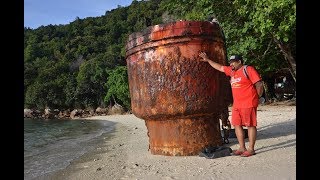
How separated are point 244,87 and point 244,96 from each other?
12 cm

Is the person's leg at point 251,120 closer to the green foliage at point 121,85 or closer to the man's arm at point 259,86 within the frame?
the man's arm at point 259,86

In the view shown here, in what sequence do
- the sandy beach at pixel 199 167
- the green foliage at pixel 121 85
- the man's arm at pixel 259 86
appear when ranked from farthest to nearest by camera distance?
1. the green foliage at pixel 121 85
2. the man's arm at pixel 259 86
3. the sandy beach at pixel 199 167

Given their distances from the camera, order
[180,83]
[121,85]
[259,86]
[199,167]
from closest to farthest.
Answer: [199,167]
[259,86]
[180,83]
[121,85]

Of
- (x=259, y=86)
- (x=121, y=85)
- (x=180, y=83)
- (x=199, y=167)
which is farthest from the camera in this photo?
(x=121, y=85)

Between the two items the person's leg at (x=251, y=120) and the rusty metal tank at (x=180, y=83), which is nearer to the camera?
the person's leg at (x=251, y=120)

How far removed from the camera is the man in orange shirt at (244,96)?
4539mm

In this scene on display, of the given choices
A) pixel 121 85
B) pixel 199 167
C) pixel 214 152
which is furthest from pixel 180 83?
pixel 121 85

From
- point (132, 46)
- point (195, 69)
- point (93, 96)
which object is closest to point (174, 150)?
point (195, 69)

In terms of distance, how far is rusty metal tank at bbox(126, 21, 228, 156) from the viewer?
4.76 metres

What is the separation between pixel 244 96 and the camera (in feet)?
15.1

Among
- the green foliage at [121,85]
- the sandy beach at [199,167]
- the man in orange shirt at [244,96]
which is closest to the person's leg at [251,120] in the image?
the man in orange shirt at [244,96]

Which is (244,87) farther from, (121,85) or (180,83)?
(121,85)
